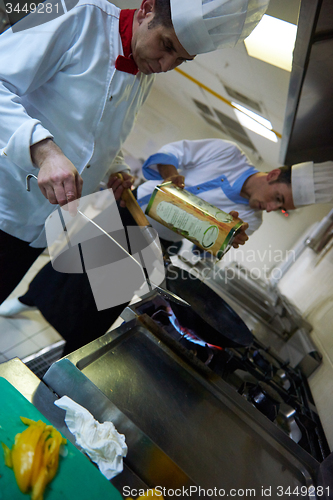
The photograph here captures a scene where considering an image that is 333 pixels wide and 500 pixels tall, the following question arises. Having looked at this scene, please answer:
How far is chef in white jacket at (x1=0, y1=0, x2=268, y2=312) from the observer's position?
0.58m

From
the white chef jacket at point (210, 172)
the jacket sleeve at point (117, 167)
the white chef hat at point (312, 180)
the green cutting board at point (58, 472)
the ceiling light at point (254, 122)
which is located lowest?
the green cutting board at point (58, 472)

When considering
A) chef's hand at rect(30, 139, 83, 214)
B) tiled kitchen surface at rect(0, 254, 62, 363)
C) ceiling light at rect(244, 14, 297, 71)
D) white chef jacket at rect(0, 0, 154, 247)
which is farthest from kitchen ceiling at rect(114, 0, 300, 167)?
tiled kitchen surface at rect(0, 254, 62, 363)

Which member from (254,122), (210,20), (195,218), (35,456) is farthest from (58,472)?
(254,122)

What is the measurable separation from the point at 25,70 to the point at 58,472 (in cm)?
70

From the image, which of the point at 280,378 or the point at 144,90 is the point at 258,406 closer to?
the point at 280,378

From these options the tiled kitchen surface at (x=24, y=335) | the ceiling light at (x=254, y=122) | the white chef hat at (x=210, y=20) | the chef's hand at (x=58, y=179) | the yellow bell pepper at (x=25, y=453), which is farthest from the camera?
the ceiling light at (x=254, y=122)

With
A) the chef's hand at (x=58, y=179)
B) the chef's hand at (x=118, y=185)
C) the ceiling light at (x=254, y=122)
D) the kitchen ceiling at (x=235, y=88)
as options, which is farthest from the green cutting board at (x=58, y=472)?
the ceiling light at (x=254, y=122)

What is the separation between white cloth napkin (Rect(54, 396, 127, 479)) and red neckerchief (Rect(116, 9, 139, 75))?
2.42 feet

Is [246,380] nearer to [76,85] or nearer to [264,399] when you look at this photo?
[264,399]

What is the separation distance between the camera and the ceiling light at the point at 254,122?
1.76m

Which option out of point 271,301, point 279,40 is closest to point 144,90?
point 279,40

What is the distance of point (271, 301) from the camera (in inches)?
63.7

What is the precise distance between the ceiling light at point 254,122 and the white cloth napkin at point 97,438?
5.57 feet

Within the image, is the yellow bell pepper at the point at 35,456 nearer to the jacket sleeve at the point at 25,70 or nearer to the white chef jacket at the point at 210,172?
the jacket sleeve at the point at 25,70
